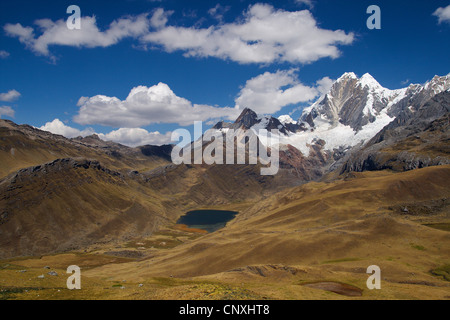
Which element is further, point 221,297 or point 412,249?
point 412,249

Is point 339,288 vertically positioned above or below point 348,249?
below

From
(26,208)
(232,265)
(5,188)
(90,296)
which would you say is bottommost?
(232,265)

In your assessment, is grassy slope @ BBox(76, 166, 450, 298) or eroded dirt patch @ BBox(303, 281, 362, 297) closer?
eroded dirt patch @ BBox(303, 281, 362, 297)

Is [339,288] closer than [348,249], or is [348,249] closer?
[339,288]

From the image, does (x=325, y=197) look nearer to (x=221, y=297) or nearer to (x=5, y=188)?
(x=221, y=297)

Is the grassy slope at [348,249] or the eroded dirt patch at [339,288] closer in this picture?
the eroded dirt patch at [339,288]
